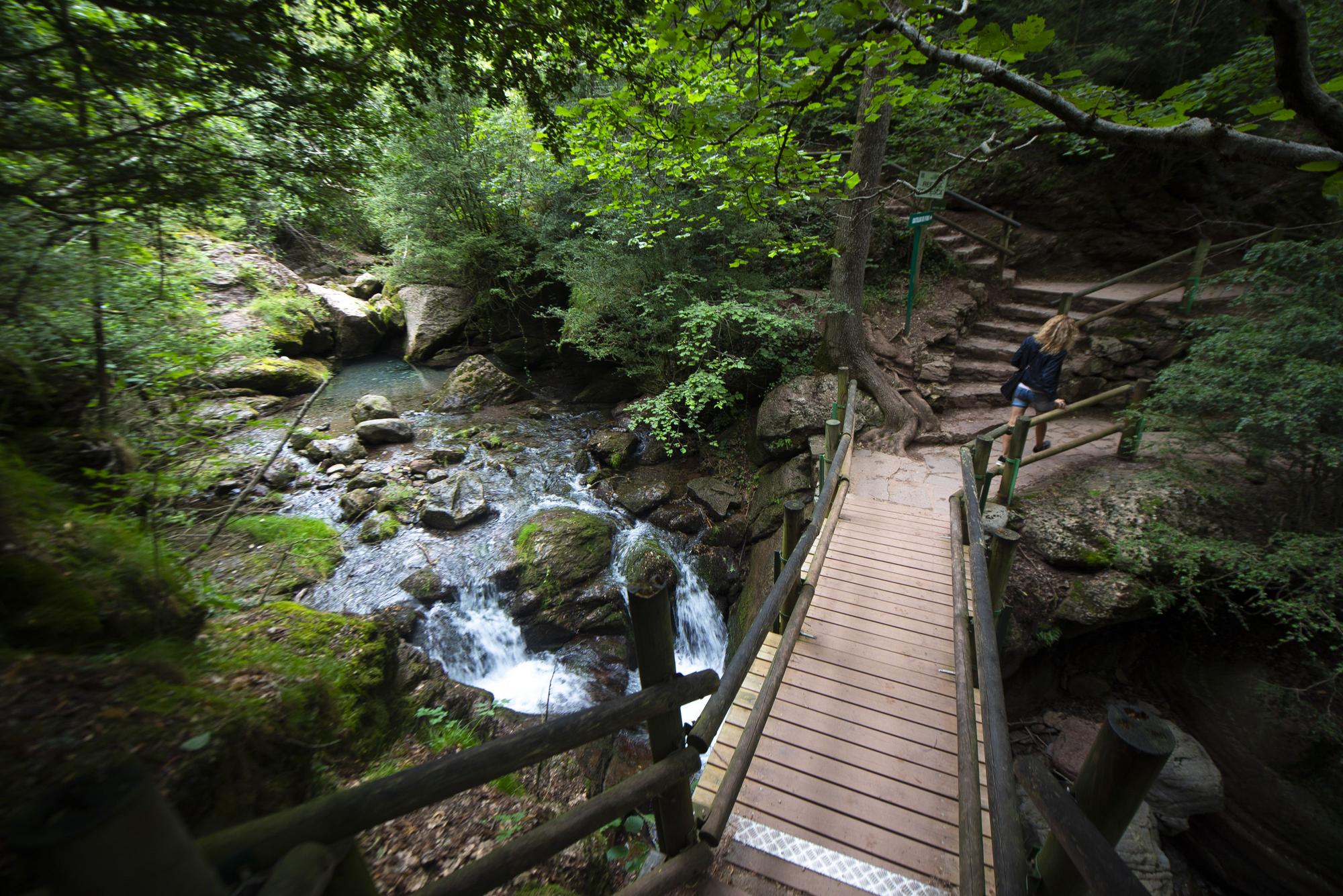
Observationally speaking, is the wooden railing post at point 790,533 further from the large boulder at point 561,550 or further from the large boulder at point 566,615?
the large boulder at point 561,550

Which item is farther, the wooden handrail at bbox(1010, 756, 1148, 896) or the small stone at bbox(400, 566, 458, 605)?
the small stone at bbox(400, 566, 458, 605)

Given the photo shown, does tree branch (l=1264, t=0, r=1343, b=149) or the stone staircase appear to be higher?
tree branch (l=1264, t=0, r=1343, b=149)

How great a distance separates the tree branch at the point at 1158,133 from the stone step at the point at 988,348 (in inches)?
302

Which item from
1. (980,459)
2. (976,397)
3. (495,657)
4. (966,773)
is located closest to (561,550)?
(495,657)

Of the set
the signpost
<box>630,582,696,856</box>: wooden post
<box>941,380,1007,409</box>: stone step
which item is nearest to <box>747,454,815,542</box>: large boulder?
<box>941,380,1007,409</box>: stone step

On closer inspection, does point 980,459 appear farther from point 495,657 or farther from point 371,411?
point 371,411

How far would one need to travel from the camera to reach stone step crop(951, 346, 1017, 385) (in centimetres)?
847

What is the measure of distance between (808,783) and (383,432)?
30.3ft

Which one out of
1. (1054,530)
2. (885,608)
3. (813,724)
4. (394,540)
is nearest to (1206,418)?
(1054,530)

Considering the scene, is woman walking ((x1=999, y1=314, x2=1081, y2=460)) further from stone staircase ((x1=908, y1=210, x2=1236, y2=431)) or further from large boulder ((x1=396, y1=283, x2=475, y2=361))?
large boulder ((x1=396, y1=283, x2=475, y2=361))

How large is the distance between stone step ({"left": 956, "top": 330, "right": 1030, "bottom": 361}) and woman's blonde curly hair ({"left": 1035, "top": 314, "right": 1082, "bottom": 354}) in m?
3.03

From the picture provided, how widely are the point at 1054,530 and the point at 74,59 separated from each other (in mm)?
7884

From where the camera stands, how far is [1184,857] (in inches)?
186

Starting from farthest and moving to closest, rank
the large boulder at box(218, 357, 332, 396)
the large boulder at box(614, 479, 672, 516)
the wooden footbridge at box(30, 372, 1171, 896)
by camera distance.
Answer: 1. the large boulder at box(218, 357, 332, 396)
2. the large boulder at box(614, 479, 672, 516)
3. the wooden footbridge at box(30, 372, 1171, 896)
